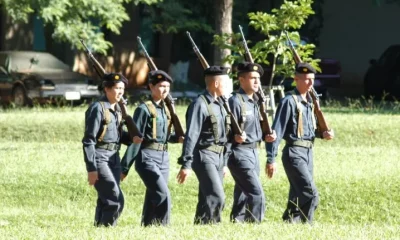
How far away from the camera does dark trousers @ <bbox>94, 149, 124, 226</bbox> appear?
14273mm

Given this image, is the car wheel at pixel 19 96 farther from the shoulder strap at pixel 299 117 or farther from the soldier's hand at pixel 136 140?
the soldier's hand at pixel 136 140

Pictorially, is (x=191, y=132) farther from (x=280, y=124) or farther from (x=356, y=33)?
(x=356, y=33)

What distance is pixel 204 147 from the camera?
570 inches

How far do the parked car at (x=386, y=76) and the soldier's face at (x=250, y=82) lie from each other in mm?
24652

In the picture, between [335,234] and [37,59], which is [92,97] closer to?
[37,59]

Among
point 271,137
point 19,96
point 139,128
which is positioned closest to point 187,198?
point 271,137

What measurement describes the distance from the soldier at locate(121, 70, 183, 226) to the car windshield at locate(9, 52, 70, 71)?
20.4 metres

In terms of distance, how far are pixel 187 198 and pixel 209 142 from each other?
12.1 ft

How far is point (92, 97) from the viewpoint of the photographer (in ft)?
113

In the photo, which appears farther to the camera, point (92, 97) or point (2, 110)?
point (92, 97)

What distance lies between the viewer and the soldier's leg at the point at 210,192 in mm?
14312

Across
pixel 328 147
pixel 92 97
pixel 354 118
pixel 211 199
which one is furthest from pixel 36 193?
pixel 92 97

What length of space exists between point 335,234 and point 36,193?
6759mm

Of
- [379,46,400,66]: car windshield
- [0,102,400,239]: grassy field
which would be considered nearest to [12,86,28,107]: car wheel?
[0,102,400,239]: grassy field
